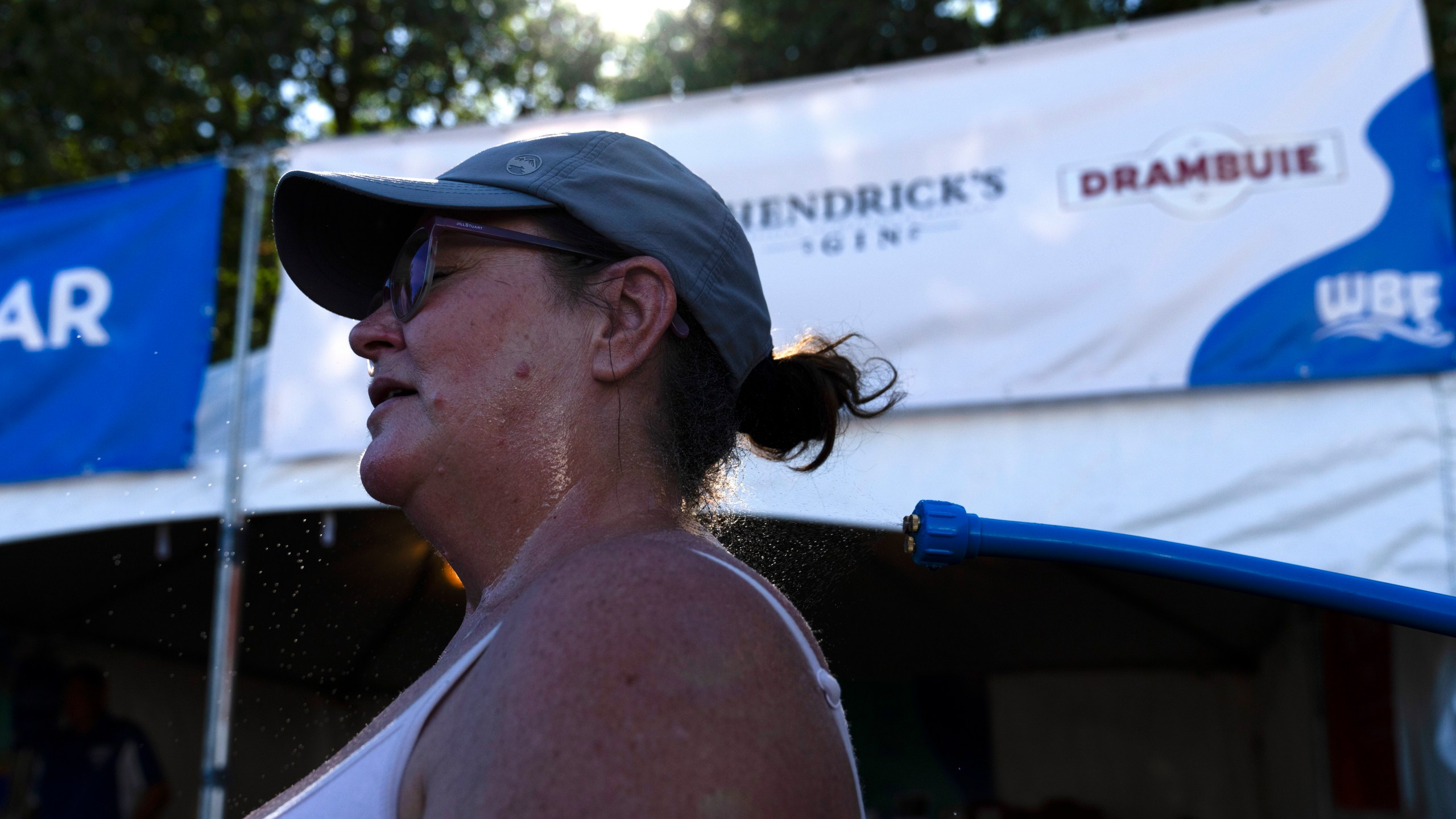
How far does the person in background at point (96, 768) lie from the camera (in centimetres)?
498

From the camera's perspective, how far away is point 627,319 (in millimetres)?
1170

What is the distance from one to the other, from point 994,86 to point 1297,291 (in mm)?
1123

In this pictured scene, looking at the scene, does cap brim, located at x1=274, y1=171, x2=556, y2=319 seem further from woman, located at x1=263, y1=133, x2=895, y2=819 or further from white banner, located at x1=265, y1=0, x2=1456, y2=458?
white banner, located at x1=265, y1=0, x2=1456, y2=458

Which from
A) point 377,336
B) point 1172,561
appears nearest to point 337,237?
point 377,336

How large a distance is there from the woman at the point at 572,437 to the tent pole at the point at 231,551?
188 cm

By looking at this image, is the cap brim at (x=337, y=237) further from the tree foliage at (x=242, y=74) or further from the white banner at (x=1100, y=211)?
the tree foliage at (x=242, y=74)

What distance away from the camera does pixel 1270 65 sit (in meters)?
3.40

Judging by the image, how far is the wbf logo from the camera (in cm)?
309

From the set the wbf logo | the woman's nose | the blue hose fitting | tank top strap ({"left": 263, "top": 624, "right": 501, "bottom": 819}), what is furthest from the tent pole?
the wbf logo

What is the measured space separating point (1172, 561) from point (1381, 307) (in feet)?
8.26

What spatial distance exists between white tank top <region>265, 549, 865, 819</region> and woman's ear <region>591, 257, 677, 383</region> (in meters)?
0.31

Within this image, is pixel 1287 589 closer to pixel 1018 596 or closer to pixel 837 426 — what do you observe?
pixel 837 426

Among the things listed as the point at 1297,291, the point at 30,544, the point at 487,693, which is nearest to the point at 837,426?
the point at 487,693

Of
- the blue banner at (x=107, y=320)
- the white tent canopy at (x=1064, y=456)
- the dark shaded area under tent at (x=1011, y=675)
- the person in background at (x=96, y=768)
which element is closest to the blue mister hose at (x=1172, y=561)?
the dark shaded area under tent at (x=1011, y=675)
